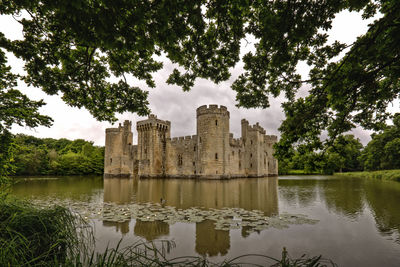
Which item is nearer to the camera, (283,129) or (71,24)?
(71,24)

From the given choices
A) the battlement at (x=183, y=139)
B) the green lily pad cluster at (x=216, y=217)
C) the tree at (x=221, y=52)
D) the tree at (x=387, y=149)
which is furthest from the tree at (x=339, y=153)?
the tree at (x=387, y=149)

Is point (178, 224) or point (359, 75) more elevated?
point (359, 75)

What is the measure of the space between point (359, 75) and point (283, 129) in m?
1.93

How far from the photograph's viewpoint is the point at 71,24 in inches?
96.9

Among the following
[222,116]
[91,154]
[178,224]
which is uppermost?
[222,116]

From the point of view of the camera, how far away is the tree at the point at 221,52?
2.71m

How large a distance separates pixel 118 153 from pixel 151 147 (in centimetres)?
832

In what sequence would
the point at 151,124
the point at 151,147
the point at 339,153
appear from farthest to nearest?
1. the point at 151,124
2. the point at 151,147
3. the point at 339,153

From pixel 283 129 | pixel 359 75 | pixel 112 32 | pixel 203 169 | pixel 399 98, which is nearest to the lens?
pixel 112 32

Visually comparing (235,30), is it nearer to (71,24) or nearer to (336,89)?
(336,89)

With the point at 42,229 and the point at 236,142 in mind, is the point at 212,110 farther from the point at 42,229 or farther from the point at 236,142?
the point at 42,229

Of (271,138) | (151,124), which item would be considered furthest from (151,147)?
(271,138)

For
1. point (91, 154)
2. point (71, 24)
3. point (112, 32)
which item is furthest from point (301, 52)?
point (91, 154)

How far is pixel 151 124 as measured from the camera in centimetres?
2798
